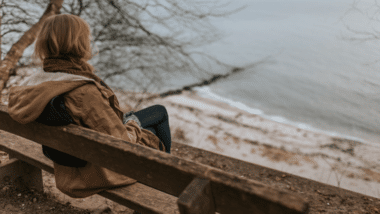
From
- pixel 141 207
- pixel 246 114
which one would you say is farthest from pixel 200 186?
pixel 246 114

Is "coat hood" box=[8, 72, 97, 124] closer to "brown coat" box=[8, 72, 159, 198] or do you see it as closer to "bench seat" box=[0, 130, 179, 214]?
"brown coat" box=[8, 72, 159, 198]

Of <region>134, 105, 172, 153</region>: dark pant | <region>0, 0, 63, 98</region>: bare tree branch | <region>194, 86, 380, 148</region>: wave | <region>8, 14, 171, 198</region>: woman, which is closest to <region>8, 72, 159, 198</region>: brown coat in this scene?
<region>8, 14, 171, 198</region>: woman

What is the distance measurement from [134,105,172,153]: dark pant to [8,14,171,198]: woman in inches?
23.5

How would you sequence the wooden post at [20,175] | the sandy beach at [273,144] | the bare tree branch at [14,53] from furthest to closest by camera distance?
the sandy beach at [273,144]
the bare tree branch at [14,53]
the wooden post at [20,175]

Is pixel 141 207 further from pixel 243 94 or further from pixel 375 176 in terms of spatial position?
pixel 243 94

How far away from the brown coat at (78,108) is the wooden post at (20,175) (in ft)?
2.19

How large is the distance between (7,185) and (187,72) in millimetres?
4405

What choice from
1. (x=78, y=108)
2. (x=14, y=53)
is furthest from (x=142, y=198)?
(x=14, y=53)

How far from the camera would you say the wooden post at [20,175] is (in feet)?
6.34

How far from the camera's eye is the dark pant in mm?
2107

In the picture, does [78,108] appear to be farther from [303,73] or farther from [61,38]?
[303,73]

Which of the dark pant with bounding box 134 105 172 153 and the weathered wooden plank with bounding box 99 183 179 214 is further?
the dark pant with bounding box 134 105 172 153

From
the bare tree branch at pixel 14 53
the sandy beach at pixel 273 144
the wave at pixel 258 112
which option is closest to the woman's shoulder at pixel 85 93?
the bare tree branch at pixel 14 53

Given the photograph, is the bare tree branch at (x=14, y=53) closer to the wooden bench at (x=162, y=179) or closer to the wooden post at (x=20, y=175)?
the wooden post at (x=20, y=175)
